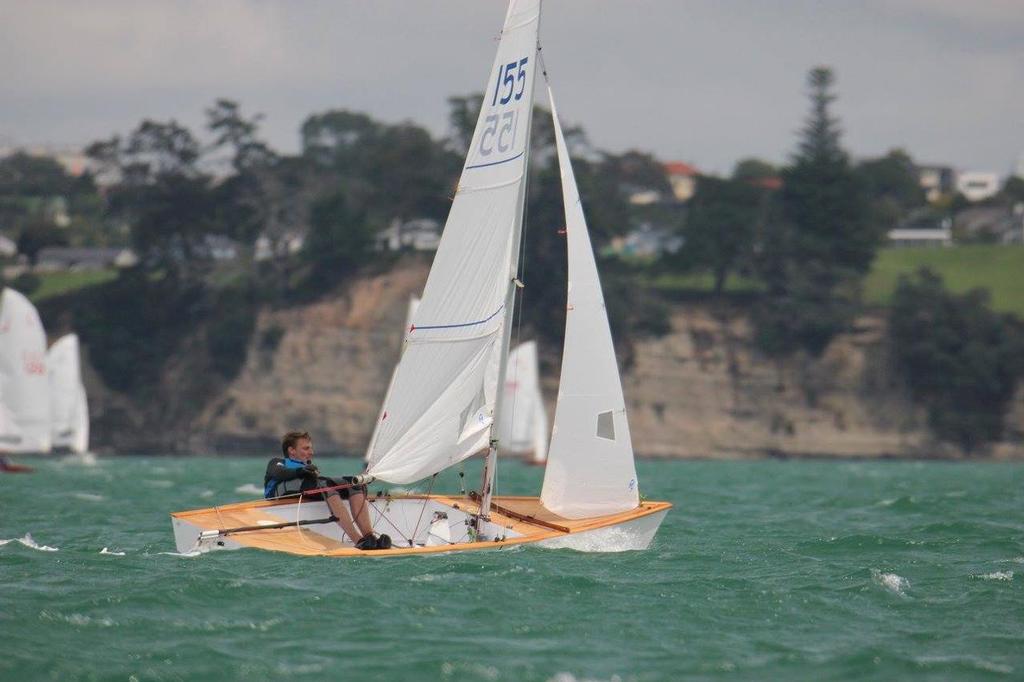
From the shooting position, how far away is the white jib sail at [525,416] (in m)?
51.2

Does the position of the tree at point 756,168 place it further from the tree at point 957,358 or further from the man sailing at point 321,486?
the man sailing at point 321,486

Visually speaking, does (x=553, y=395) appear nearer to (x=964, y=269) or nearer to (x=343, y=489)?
(x=964, y=269)

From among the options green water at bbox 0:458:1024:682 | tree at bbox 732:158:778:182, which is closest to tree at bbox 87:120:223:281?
tree at bbox 732:158:778:182

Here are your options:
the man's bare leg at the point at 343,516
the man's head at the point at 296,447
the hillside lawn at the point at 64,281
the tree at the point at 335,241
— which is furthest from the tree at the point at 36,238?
the man's bare leg at the point at 343,516

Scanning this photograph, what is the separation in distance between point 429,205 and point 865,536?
2222 inches

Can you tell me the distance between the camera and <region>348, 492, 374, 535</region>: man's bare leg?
15.6 meters

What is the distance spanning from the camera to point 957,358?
69188 millimetres

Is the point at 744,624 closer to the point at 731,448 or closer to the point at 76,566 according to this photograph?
the point at 76,566

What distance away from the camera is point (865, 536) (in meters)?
19.0

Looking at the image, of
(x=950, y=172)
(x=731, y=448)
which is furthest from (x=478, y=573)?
(x=950, y=172)

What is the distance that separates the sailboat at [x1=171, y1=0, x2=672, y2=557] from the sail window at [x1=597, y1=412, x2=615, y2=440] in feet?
0.05

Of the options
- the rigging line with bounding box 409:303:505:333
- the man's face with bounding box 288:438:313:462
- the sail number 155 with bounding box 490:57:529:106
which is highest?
the sail number 155 with bounding box 490:57:529:106

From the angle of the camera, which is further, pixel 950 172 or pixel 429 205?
pixel 950 172

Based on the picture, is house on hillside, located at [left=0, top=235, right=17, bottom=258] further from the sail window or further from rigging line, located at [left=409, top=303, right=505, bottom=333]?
the sail window
